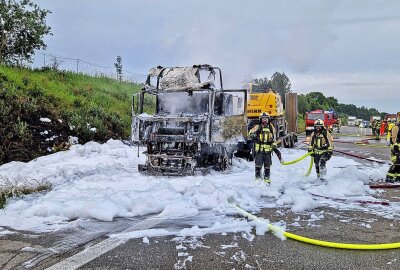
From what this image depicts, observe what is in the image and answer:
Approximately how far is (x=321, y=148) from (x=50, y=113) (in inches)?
393

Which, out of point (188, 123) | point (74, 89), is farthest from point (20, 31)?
point (188, 123)

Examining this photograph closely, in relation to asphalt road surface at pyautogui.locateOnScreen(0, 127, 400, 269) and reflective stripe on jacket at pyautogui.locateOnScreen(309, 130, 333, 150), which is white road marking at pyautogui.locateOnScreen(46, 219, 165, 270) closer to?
asphalt road surface at pyautogui.locateOnScreen(0, 127, 400, 269)

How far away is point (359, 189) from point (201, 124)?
422 cm

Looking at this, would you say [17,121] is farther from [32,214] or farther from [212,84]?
[32,214]

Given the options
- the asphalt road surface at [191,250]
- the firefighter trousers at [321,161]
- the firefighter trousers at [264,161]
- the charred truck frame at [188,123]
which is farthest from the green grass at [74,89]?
the asphalt road surface at [191,250]

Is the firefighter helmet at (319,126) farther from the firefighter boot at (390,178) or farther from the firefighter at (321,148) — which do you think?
the firefighter boot at (390,178)

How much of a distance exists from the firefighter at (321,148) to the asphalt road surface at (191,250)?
4.51 meters

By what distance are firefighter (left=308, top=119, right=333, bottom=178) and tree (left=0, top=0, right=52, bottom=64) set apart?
15527 millimetres

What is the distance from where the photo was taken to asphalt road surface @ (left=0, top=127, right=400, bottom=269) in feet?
15.0

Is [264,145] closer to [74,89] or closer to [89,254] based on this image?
[89,254]

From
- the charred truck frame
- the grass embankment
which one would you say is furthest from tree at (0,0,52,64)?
the charred truck frame

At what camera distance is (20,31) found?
20.9m

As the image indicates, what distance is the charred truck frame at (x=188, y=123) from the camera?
11.0 meters

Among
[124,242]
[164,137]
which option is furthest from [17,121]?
[124,242]
